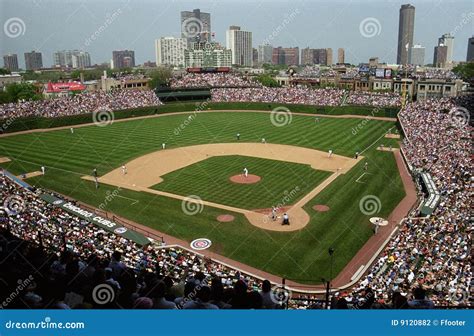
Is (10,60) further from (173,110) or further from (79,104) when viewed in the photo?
(173,110)

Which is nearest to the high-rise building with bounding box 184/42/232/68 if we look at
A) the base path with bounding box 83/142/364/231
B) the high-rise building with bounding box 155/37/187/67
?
the high-rise building with bounding box 155/37/187/67

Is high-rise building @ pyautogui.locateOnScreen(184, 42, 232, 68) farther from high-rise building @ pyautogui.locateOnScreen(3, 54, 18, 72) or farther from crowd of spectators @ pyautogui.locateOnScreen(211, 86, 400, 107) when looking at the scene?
high-rise building @ pyautogui.locateOnScreen(3, 54, 18, 72)

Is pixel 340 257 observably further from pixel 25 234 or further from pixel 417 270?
pixel 25 234

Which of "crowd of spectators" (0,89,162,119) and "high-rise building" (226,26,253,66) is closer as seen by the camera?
"crowd of spectators" (0,89,162,119)

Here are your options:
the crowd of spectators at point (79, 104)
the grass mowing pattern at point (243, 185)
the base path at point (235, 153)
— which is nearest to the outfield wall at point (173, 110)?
the crowd of spectators at point (79, 104)

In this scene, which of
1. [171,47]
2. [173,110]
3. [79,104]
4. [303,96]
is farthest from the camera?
[171,47]

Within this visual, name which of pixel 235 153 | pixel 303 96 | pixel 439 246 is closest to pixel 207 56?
pixel 303 96

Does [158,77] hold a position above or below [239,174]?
above

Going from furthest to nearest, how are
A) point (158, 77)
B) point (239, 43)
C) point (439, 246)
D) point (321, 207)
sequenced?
point (239, 43), point (158, 77), point (321, 207), point (439, 246)

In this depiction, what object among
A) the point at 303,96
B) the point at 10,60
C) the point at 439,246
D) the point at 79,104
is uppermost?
the point at 10,60
